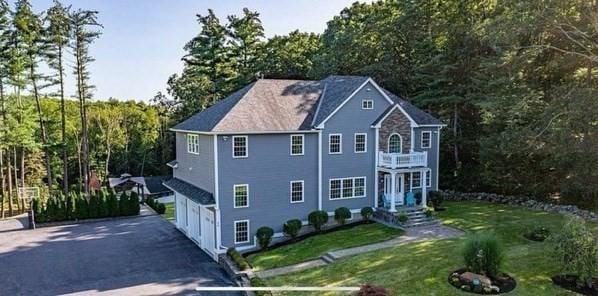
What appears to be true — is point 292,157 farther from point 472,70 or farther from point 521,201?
point 472,70

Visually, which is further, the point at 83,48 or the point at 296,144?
the point at 83,48

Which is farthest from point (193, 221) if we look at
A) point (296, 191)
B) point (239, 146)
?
point (296, 191)

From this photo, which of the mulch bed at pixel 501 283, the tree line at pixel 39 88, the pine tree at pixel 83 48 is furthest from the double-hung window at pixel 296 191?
the pine tree at pixel 83 48

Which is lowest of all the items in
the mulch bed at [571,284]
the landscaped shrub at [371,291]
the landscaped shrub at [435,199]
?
the landscaped shrub at [371,291]

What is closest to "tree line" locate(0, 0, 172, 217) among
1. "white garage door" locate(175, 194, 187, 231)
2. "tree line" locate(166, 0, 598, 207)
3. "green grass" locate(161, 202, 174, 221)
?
"green grass" locate(161, 202, 174, 221)

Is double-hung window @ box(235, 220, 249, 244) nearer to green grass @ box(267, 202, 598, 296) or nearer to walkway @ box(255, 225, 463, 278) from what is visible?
walkway @ box(255, 225, 463, 278)

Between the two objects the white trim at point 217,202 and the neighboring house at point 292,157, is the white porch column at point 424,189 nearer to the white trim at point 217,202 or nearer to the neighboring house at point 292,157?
the neighboring house at point 292,157

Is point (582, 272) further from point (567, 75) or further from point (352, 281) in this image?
point (567, 75)
